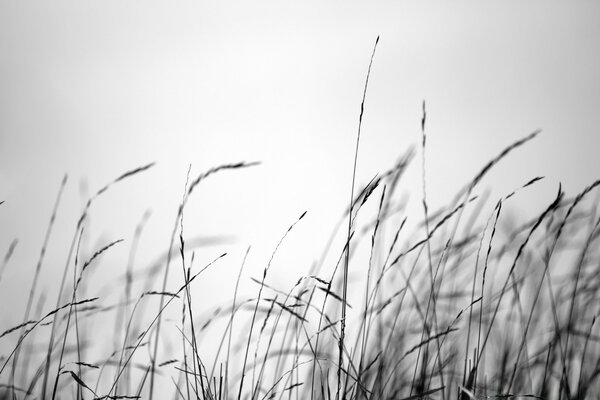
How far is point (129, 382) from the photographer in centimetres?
144

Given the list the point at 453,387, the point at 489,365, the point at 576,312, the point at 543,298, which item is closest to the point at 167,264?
the point at 453,387

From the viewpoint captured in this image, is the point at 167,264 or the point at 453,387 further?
the point at 453,387

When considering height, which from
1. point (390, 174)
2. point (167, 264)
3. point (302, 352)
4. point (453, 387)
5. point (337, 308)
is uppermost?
point (390, 174)

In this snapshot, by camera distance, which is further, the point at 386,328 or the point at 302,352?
the point at 386,328

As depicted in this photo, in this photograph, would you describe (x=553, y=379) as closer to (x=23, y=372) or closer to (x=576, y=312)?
(x=576, y=312)

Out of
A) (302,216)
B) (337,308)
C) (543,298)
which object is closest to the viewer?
(302,216)

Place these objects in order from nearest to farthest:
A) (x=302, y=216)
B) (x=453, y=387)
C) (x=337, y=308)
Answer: (x=302, y=216) → (x=453, y=387) → (x=337, y=308)

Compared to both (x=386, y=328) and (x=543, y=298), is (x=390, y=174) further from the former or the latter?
(x=543, y=298)

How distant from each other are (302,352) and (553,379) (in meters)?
0.76

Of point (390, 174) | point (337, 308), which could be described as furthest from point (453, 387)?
point (390, 174)

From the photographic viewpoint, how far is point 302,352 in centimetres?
136

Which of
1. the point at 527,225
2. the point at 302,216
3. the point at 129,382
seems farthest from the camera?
the point at 129,382

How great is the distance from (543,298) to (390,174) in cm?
97

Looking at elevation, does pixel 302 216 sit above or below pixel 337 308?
above
